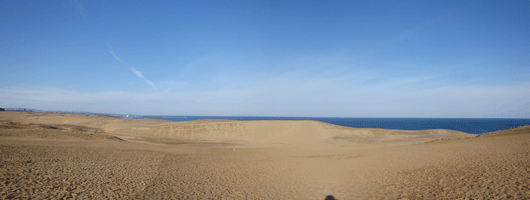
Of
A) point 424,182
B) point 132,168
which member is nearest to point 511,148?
point 424,182

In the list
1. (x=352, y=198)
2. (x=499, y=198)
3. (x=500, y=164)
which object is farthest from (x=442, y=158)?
(x=352, y=198)

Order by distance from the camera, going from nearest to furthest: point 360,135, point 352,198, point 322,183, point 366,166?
point 352,198 < point 322,183 < point 366,166 < point 360,135

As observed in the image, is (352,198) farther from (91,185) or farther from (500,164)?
(91,185)

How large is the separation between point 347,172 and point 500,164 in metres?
6.49

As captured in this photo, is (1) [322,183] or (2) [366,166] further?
(2) [366,166]

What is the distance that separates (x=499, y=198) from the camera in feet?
23.0

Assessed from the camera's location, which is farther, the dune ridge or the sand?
the dune ridge

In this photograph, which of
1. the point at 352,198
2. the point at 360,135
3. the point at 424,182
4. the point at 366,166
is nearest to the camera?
the point at 352,198

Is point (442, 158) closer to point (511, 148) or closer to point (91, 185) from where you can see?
point (511, 148)

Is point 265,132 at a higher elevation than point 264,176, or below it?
higher

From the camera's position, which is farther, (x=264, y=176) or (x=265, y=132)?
(x=265, y=132)

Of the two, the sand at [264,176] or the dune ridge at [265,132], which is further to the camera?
the dune ridge at [265,132]

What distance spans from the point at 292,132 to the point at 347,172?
25767 millimetres

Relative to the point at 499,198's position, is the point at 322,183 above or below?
below
